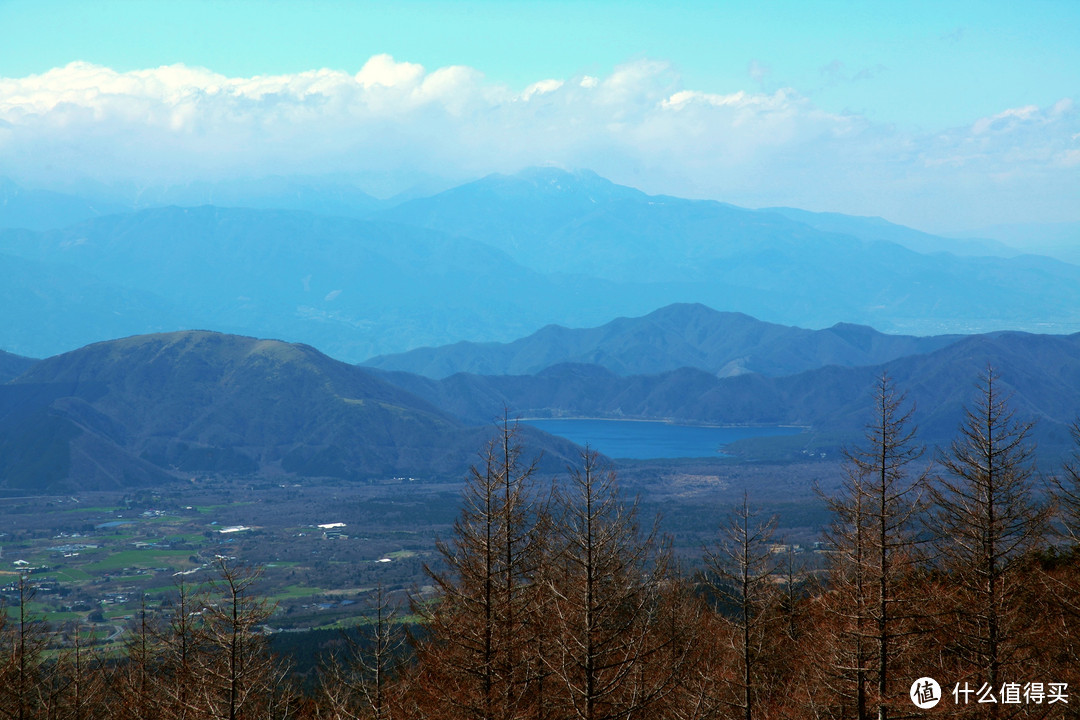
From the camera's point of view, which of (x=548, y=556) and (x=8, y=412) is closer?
(x=548, y=556)

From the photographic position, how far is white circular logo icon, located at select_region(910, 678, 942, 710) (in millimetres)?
19516

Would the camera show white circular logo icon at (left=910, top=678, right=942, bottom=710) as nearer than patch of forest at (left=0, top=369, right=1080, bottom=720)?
No

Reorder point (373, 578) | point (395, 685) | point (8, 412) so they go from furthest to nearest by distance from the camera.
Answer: point (8, 412) → point (373, 578) → point (395, 685)

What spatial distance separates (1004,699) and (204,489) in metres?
171

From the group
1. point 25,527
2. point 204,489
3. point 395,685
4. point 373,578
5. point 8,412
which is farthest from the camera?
point 8,412

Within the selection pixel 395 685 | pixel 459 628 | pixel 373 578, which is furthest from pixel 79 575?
pixel 459 628

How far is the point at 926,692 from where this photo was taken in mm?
19781

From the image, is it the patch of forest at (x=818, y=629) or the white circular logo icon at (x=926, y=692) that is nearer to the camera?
the patch of forest at (x=818, y=629)

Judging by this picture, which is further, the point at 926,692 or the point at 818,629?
the point at 818,629

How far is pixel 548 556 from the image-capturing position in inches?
1065

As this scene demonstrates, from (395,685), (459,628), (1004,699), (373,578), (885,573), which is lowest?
(373,578)

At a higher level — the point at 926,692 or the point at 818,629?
the point at 818,629

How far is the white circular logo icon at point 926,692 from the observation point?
19516 mm

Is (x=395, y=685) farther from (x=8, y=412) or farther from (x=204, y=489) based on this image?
(x=8, y=412)
